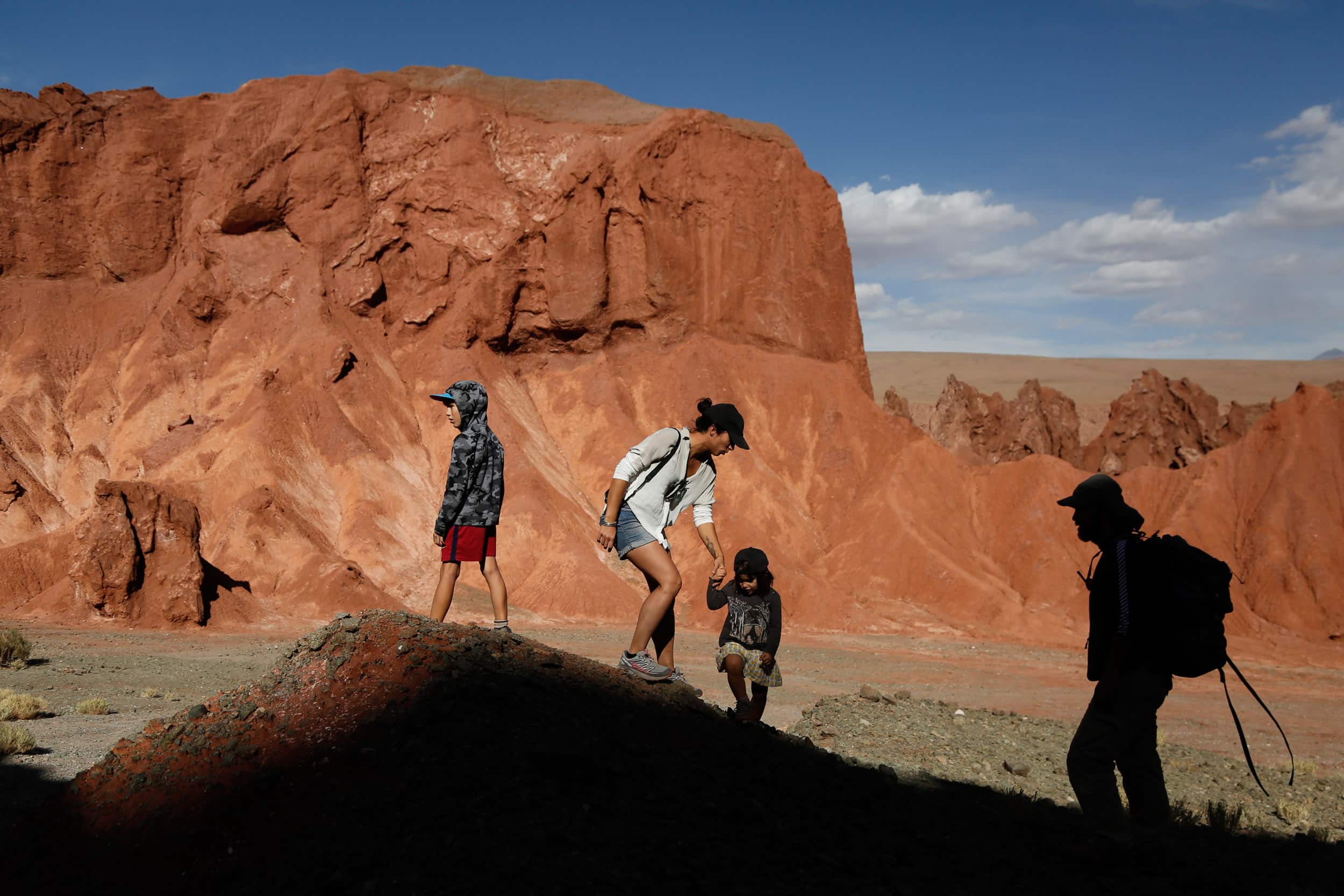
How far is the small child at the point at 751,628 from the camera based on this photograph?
717 cm

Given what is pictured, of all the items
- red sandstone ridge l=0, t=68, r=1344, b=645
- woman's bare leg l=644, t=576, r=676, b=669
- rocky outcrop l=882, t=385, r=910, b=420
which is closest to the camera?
woman's bare leg l=644, t=576, r=676, b=669

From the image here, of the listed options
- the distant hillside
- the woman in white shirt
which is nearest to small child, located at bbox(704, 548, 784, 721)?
the woman in white shirt

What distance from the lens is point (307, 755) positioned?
17.4ft

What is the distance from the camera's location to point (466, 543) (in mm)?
7977

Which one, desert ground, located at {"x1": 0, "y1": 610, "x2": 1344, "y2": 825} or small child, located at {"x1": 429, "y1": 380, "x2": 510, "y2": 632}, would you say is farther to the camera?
desert ground, located at {"x1": 0, "y1": 610, "x2": 1344, "y2": 825}

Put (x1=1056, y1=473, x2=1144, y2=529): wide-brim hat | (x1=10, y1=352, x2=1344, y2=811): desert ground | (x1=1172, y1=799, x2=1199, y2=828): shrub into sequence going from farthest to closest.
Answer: (x1=10, y1=352, x2=1344, y2=811): desert ground < (x1=1172, y1=799, x2=1199, y2=828): shrub < (x1=1056, y1=473, x2=1144, y2=529): wide-brim hat

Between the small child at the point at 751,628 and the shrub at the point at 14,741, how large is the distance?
5.46m

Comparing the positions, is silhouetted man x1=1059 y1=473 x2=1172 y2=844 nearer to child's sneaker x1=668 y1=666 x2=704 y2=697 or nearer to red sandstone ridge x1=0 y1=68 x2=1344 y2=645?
child's sneaker x1=668 y1=666 x2=704 y2=697

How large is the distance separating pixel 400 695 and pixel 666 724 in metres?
1.50

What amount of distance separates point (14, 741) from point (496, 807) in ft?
18.1

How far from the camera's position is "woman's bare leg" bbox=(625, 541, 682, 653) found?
6668mm

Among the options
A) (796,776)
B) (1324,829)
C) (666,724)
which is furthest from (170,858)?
(1324,829)

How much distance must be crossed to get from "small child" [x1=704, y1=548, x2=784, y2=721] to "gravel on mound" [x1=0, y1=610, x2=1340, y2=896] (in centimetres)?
60

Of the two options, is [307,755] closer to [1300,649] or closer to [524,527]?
[524,527]
